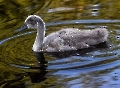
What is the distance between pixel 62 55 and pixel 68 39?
34cm

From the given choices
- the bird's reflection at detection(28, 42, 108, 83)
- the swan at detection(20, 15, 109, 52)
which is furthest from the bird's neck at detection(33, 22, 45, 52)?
the bird's reflection at detection(28, 42, 108, 83)

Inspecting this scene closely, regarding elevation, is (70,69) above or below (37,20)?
below

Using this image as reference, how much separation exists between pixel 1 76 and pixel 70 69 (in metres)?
1.08

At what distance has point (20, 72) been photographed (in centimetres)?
681

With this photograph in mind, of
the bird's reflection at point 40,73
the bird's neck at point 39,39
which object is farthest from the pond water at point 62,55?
the bird's neck at point 39,39

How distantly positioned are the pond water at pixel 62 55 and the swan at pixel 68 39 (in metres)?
0.12

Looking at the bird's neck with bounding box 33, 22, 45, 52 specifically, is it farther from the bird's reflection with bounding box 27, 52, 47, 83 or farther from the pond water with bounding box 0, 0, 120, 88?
the bird's reflection with bounding box 27, 52, 47, 83

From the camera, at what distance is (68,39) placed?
7.66m

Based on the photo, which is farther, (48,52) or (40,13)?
(40,13)

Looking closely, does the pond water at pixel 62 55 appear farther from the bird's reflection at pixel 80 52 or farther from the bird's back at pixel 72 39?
the bird's back at pixel 72 39

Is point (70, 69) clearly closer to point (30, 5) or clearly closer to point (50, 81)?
point (50, 81)

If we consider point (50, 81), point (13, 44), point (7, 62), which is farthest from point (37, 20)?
point (50, 81)

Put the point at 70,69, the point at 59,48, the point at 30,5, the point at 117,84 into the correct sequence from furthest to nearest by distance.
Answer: the point at 30,5, the point at 59,48, the point at 70,69, the point at 117,84

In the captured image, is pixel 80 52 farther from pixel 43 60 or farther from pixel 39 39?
pixel 39 39
